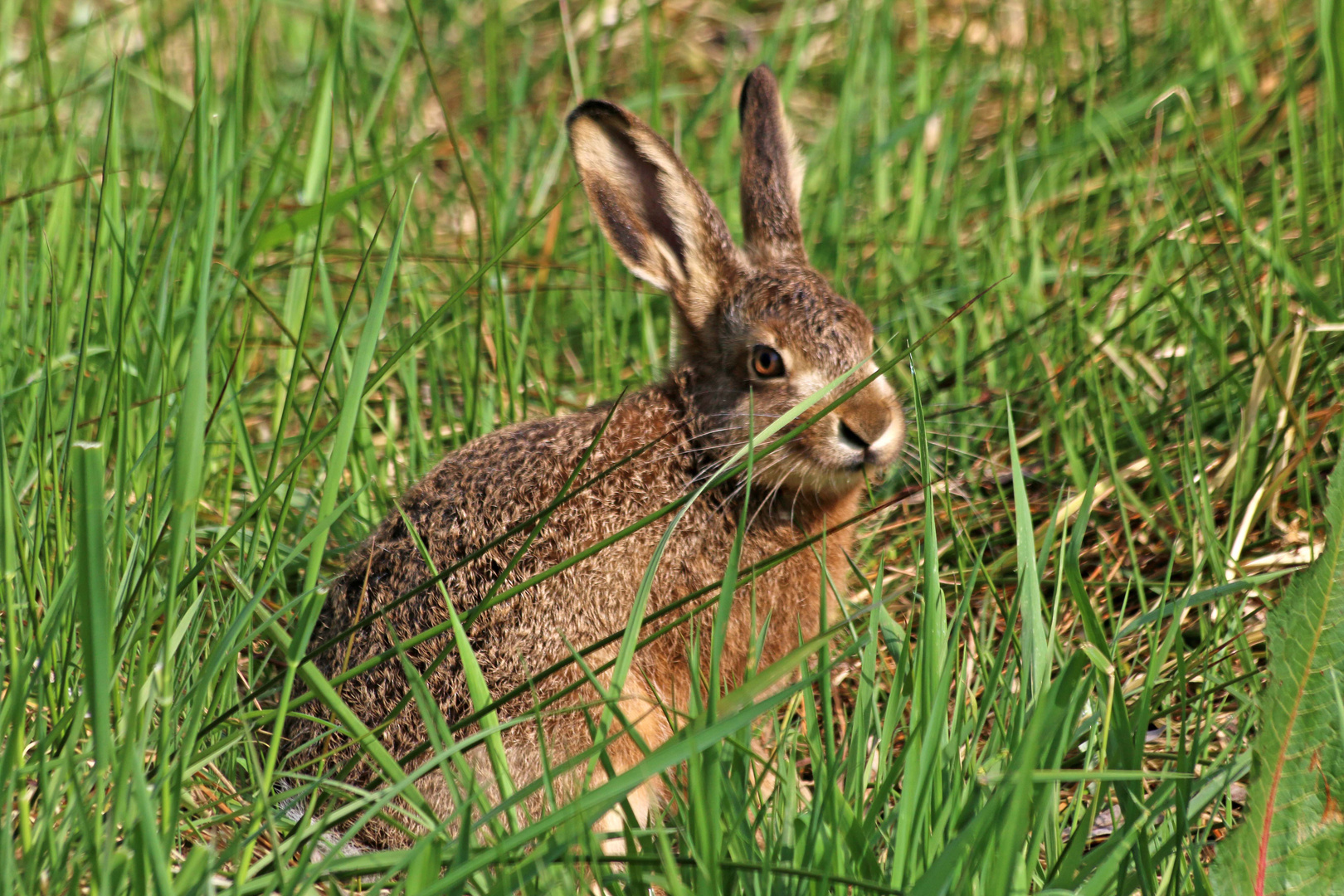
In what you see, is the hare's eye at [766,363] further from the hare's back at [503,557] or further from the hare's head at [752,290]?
the hare's back at [503,557]

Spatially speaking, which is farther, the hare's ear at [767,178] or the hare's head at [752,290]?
the hare's ear at [767,178]

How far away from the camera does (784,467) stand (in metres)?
3.56

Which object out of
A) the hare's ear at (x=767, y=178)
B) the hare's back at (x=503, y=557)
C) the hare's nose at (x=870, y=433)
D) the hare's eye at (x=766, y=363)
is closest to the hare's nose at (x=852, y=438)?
the hare's nose at (x=870, y=433)

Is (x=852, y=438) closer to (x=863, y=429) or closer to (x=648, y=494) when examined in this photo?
(x=863, y=429)

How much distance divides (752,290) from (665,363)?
0.50m

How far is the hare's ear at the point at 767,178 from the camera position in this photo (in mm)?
4148

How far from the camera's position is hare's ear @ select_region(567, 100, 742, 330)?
3.87 m

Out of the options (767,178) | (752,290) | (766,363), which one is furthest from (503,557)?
(767,178)

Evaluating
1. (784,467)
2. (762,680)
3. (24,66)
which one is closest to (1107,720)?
(762,680)

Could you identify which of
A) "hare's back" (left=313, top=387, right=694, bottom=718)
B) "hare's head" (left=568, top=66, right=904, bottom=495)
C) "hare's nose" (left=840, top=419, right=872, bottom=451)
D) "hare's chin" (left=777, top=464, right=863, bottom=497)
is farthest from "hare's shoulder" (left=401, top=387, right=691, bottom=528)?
"hare's nose" (left=840, top=419, right=872, bottom=451)

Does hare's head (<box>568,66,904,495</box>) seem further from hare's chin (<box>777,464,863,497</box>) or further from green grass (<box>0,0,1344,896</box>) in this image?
green grass (<box>0,0,1344,896</box>)

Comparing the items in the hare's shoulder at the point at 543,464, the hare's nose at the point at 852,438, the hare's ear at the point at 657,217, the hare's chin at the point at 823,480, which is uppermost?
the hare's ear at the point at 657,217

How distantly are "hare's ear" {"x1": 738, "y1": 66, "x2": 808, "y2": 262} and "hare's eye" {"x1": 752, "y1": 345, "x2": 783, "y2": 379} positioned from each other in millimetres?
475

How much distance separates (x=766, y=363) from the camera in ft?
12.4
